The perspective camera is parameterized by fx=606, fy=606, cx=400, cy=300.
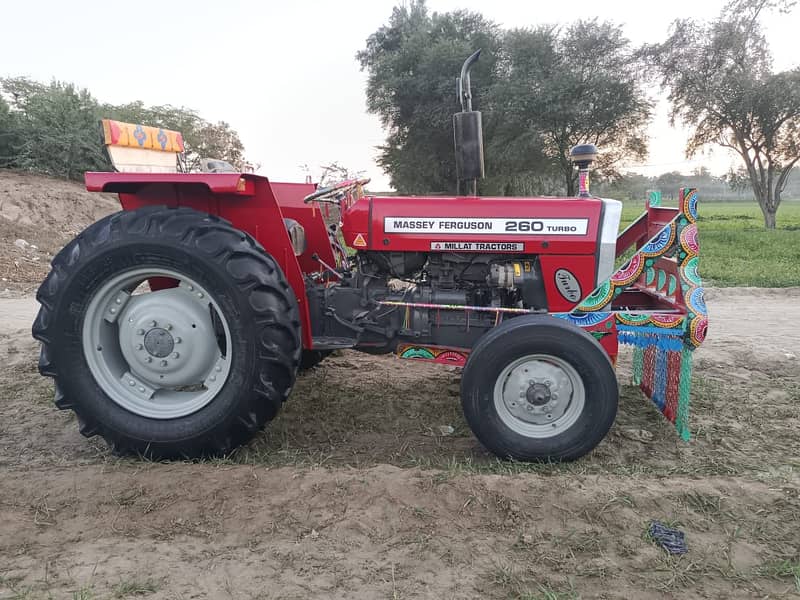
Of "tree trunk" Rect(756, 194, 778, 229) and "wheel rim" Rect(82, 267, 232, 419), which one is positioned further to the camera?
"tree trunk" Rect(756, 194, 778, 229)

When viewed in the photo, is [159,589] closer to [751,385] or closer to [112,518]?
[112,518]

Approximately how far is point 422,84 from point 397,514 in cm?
2194

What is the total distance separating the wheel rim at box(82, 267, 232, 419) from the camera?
10.7 feet

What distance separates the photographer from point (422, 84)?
22.7m

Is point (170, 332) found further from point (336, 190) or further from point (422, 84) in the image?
point (422, 84)

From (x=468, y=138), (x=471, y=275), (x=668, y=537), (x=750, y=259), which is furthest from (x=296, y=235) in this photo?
(x=750, y=259)

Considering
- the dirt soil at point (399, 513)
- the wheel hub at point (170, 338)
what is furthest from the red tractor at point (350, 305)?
the dirt soil at point (399, 513)

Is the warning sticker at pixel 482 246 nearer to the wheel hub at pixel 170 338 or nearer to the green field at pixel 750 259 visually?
the wheel hub at pixel 170 338

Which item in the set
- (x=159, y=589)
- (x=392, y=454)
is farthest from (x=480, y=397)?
(x=159, y=589)

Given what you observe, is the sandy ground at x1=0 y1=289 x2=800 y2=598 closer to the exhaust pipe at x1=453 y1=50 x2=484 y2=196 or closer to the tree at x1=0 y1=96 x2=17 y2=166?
the exhaust pipe at x1=453 y1=50 x2=484 y2=196

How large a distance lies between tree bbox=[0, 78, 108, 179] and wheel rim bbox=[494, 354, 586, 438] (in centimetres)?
1558

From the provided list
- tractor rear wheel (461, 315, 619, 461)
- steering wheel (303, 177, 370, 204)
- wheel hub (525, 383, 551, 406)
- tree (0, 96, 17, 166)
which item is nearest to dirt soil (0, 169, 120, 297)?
tree (0, 96, 17, 166)

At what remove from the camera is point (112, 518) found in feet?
8.84

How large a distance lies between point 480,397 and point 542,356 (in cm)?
39
